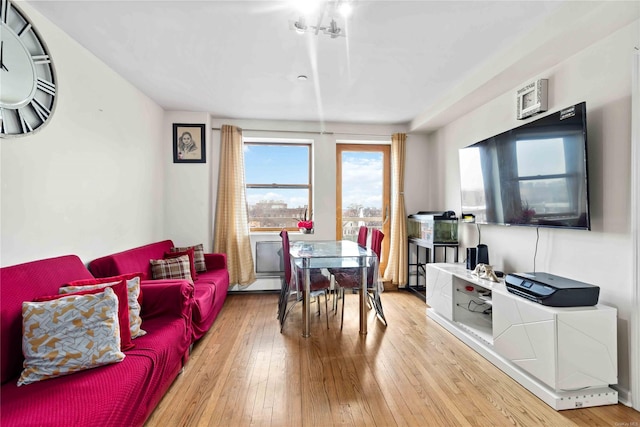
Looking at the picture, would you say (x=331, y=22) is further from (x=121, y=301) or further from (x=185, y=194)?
(x=185, y=194)

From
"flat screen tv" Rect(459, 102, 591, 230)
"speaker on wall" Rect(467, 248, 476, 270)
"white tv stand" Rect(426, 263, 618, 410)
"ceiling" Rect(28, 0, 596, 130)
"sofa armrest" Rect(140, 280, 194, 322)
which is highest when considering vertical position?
"ceiling" Rect(28, 0, 596, 130)

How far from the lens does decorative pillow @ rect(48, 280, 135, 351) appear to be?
1596mm

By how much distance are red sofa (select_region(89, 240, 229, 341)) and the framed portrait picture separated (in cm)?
114

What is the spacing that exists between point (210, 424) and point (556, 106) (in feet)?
10.8

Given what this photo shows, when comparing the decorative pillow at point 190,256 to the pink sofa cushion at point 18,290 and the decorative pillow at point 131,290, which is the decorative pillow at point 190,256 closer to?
the decorative pillow at point 131,290

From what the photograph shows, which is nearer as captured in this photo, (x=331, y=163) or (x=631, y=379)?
(x=631, y=379)

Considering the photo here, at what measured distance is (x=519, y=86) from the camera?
2576mm

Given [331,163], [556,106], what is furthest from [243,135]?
[556,106]

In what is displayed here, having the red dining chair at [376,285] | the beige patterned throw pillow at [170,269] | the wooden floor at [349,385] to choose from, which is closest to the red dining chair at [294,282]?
the wooden floor at [349,385]

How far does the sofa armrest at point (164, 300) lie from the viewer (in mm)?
2082

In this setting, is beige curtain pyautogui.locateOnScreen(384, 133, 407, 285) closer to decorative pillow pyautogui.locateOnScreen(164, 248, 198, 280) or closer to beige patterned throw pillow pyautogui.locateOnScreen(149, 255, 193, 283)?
decorative pillow pyautogui.locateOnScreen(164, 248, 198, 280)

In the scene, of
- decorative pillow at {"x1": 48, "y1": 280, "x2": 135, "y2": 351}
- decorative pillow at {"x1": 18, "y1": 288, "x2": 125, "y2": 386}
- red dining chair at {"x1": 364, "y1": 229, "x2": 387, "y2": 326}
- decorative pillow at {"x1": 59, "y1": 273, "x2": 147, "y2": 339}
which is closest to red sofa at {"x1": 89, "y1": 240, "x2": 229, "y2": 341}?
decorative pillow at {"x1": 59, "y1": 273, "x2": 147, "y2": 339}

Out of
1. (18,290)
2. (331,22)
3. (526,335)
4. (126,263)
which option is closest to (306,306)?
(126,263)

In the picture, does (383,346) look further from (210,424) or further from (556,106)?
(556,106)
